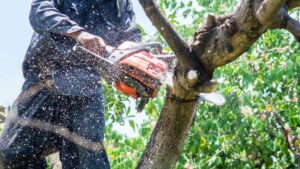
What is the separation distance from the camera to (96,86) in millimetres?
2576

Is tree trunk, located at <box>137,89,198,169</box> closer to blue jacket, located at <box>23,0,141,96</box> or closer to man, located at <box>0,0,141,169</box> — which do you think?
man, located at <box>0,0,141,169</box>

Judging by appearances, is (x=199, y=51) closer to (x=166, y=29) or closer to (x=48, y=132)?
(x=166, y=29)

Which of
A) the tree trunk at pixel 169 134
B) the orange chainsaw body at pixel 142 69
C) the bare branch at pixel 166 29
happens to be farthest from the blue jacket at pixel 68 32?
the bare branch at pixel 166 29

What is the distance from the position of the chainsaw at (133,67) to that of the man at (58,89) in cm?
5

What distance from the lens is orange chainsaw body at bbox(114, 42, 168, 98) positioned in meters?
2.53

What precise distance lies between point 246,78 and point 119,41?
280 centimetres

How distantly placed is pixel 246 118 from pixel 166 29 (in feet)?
12.3

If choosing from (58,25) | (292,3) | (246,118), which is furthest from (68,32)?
(246,118)

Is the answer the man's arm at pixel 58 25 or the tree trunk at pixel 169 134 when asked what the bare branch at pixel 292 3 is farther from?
the man's arm at pixel 58 25

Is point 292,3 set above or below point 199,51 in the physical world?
above

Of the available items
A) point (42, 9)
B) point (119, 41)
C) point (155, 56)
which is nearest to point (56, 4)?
point (42, 9)

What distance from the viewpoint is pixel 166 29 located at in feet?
6.51

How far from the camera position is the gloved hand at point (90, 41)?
250 cm

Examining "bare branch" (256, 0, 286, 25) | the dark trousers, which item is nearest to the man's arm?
the dark trousers
